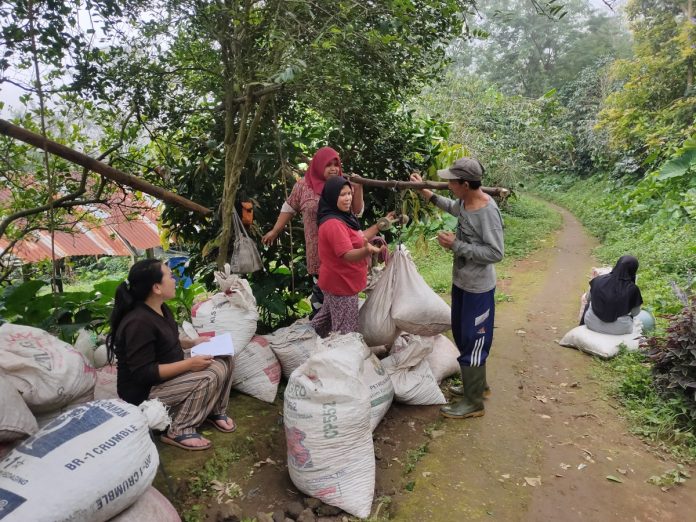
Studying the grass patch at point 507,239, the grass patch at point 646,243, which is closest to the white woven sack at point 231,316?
the grass patch at point 507,239

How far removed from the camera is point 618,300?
421 cm

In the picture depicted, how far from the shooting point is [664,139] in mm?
11445

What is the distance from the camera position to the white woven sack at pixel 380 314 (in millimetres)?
3238

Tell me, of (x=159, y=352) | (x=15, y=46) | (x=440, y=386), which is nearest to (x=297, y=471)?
(x=159, y=352)

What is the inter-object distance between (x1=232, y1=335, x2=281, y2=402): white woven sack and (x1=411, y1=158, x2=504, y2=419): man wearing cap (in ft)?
3.78

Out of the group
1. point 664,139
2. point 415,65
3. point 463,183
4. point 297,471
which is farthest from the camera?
point 664,139

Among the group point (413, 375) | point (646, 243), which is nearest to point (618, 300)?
point (413, 375)

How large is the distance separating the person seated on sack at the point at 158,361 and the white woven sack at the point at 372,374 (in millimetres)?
669

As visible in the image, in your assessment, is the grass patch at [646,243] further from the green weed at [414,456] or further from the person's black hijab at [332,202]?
the person's black hijab at [332,202]

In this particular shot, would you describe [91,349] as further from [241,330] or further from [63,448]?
[63,448]

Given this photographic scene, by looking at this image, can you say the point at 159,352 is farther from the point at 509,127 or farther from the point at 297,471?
the point at 509,127

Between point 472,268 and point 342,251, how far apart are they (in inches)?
34.3

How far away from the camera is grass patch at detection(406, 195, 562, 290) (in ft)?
24.1

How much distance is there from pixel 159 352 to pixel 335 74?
6.39 ft
